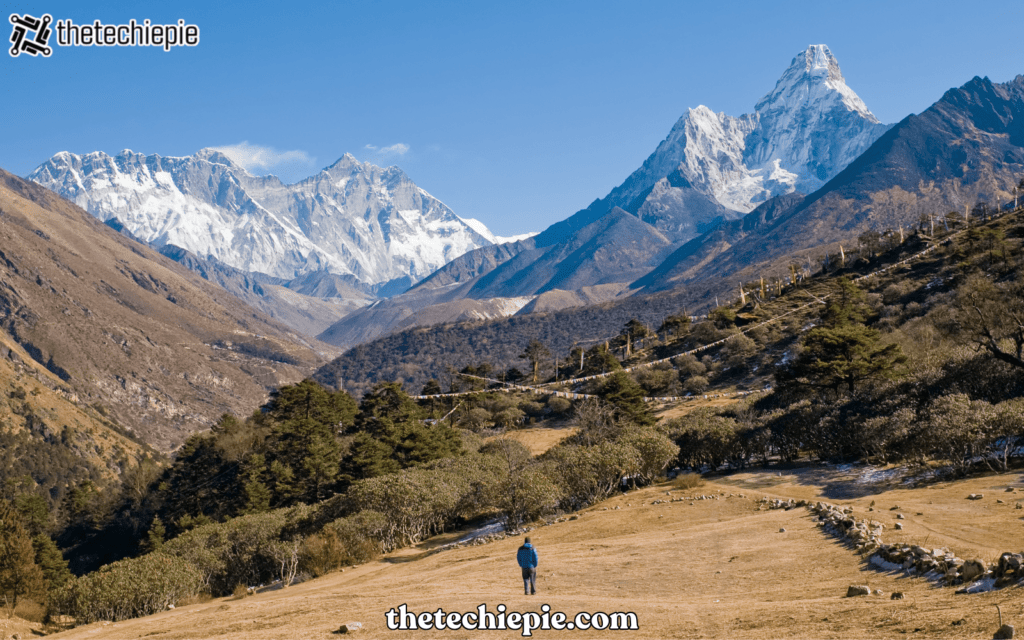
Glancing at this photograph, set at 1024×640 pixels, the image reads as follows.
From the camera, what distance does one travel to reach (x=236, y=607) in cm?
2367

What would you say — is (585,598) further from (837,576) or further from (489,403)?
(489,403)

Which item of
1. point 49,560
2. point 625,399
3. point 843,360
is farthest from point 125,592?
point 843,360

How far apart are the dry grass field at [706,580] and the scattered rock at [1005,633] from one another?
47 cm

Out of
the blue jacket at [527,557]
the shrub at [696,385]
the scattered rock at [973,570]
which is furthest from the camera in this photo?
the shrub at [696,385]

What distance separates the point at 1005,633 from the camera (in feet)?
32.9

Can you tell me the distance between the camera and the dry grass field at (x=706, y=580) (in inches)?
521

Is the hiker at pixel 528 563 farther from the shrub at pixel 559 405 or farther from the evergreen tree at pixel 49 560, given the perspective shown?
the shrub at pixel 559 405

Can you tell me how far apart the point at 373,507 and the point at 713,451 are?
22145 mm

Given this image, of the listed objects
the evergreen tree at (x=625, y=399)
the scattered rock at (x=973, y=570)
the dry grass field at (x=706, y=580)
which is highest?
the evergreen tree at (x=625, y=399)

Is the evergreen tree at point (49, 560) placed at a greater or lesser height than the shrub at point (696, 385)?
lesser

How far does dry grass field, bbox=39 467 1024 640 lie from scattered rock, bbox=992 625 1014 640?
0.47 meters

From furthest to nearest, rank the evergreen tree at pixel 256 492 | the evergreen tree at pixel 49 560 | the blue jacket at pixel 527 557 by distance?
the evergreen tree at pixel 256 492, the evergreen tree at pixel 49 560, the blue jacket at pixel 527 557

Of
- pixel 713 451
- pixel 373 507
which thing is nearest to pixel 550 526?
pixel 373 507

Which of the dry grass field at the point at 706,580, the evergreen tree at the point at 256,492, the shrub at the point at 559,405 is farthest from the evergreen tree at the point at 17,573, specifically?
the shrub at the point at 559,405
